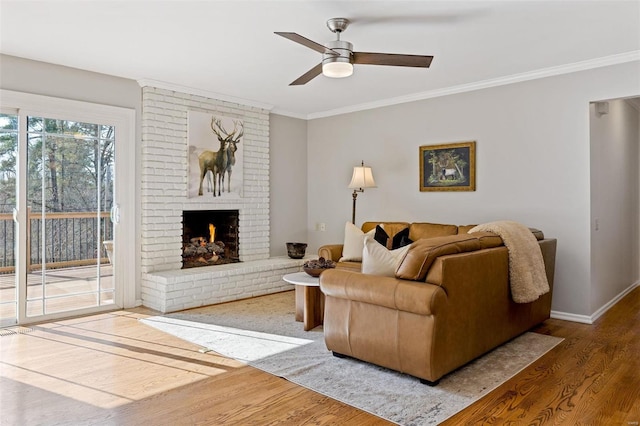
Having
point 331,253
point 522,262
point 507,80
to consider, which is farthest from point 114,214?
point 507,80

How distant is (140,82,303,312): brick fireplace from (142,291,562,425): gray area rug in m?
0.38

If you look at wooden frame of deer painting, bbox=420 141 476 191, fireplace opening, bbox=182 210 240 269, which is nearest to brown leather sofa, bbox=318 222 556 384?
wooden frame of deer painting, bbox=420 141 476 191

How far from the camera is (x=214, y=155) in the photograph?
5.55 meters

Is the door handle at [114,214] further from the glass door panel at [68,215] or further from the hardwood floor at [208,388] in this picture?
the hardwood floor at [208,388]

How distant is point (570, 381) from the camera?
2.85 m

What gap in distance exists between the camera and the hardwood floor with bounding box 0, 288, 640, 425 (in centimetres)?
238

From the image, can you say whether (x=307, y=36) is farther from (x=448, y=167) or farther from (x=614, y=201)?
(x=614, y=201)

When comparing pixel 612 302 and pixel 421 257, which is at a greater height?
pixel 421 257

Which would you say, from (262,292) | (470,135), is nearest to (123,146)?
(262,292)

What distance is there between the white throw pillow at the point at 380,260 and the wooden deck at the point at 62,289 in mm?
3093

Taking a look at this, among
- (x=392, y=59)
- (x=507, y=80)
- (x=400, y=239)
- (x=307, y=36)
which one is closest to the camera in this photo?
(x=392, y=59)

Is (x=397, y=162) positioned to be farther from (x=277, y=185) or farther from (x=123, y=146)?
(x=123, y=146)

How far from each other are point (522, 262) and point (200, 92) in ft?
13.0

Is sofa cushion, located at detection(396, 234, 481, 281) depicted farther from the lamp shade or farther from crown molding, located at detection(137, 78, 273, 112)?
crown molding, located at detection(137, 78, 273, 112)
